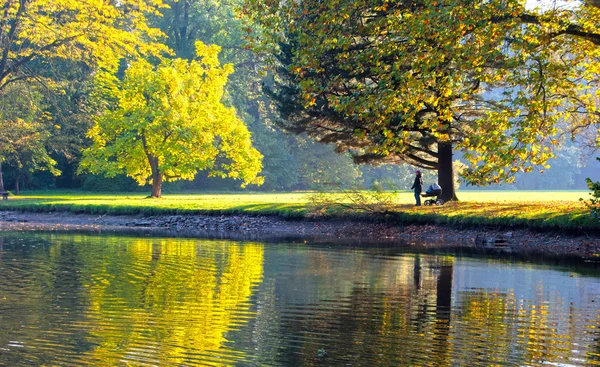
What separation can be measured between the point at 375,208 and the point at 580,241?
8873 millimetres

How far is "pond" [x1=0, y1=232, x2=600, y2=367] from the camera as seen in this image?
9.84 m

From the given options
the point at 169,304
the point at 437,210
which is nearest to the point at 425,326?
the point at 169,304

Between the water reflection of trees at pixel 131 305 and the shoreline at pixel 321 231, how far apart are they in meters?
7.66

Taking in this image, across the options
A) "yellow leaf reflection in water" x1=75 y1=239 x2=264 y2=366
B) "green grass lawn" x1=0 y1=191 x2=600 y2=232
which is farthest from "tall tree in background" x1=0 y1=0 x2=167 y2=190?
"yellow leaf reflection in water" x1=75 y1=239 x2=264 y2=366

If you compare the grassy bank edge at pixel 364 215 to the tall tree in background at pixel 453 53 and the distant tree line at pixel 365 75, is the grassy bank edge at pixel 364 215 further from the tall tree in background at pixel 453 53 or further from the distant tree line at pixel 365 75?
the tall tree in background at pixel 453 53

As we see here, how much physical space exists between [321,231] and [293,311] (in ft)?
60.9

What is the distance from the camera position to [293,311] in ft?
42.2

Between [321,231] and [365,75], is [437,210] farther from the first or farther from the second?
[365,75]

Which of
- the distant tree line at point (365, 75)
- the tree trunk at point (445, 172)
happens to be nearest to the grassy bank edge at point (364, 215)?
the distant tree line at point (365, 75)

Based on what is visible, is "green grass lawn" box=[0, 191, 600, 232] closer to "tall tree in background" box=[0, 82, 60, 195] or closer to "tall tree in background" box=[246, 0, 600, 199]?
"tall tree in background" box=[246, 0, 600, 199]

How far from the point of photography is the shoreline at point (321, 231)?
976 inches

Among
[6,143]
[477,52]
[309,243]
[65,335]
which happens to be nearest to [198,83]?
[6,143]

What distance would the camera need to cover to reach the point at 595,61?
25766mm

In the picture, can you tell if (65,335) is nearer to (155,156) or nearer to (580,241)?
(580,241)
